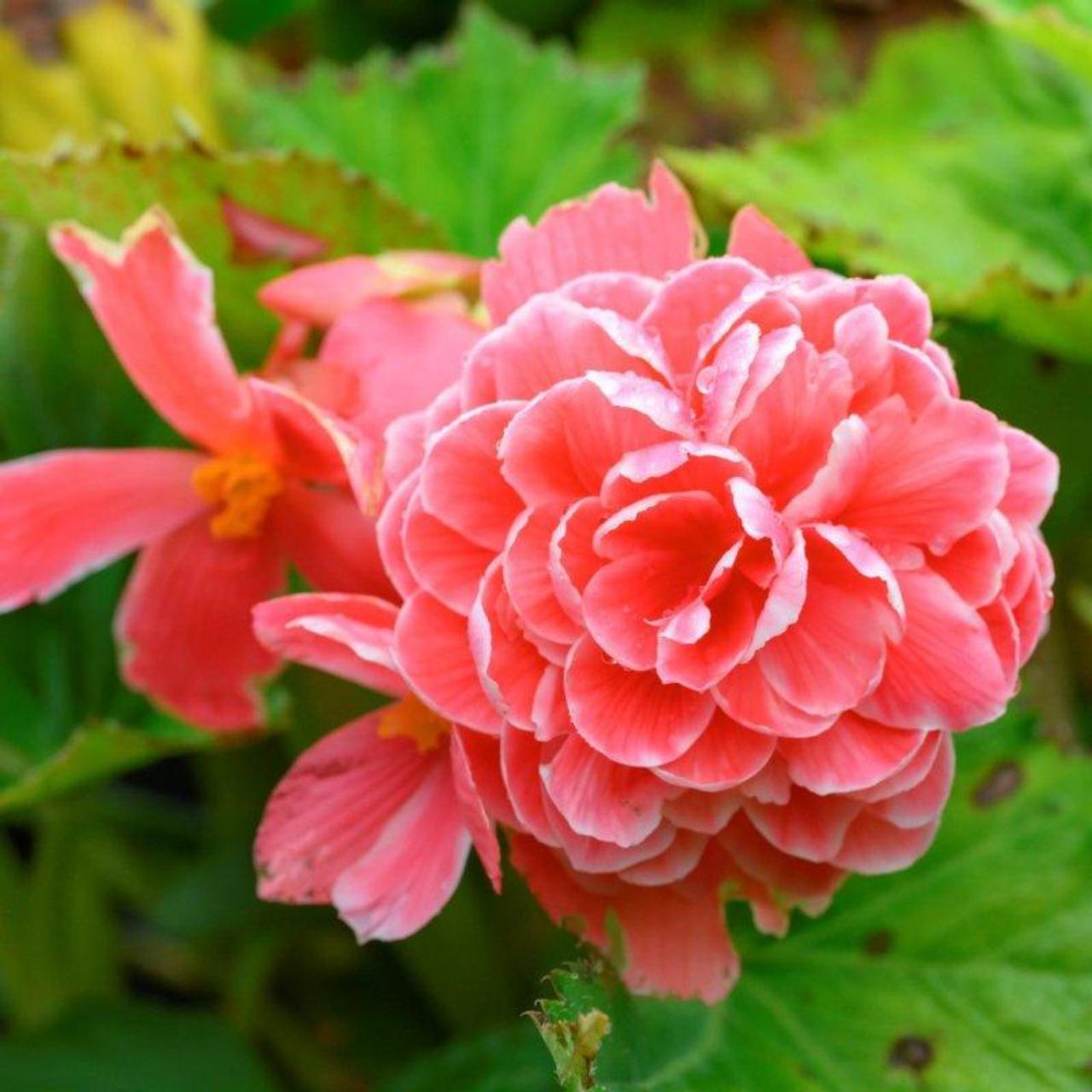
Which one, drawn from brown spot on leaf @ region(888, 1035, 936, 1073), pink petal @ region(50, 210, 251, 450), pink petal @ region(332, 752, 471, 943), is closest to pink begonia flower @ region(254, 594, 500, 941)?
pink petal @ region(332, 752, 471, 943)

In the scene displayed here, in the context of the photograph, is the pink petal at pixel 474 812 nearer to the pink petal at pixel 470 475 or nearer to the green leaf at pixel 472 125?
the pink petal at pixel 470 475

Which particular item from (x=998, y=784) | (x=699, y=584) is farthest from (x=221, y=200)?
(x=998, y=784)

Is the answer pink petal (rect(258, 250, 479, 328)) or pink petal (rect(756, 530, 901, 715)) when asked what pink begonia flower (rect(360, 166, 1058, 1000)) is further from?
pink petal (rect(258, 250, 479, 328))

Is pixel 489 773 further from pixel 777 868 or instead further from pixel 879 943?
pixel 879 943

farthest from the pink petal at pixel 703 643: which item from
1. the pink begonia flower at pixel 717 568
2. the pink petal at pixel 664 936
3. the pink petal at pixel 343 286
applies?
the pink petal at pixel 343 286

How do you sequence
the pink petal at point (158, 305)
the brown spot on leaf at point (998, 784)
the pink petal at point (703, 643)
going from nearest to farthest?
the pink petal at point (703, 643)
the pink petal at point (158, 305)
the brown spot on leaf at point (998, 784)

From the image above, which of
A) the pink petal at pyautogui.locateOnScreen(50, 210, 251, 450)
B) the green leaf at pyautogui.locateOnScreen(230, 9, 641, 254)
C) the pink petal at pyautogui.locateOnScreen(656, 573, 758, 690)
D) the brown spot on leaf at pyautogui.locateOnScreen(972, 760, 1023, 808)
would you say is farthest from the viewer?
the green leaf at pyautogui.locateOnScreen(230, 9, 641, 254)
